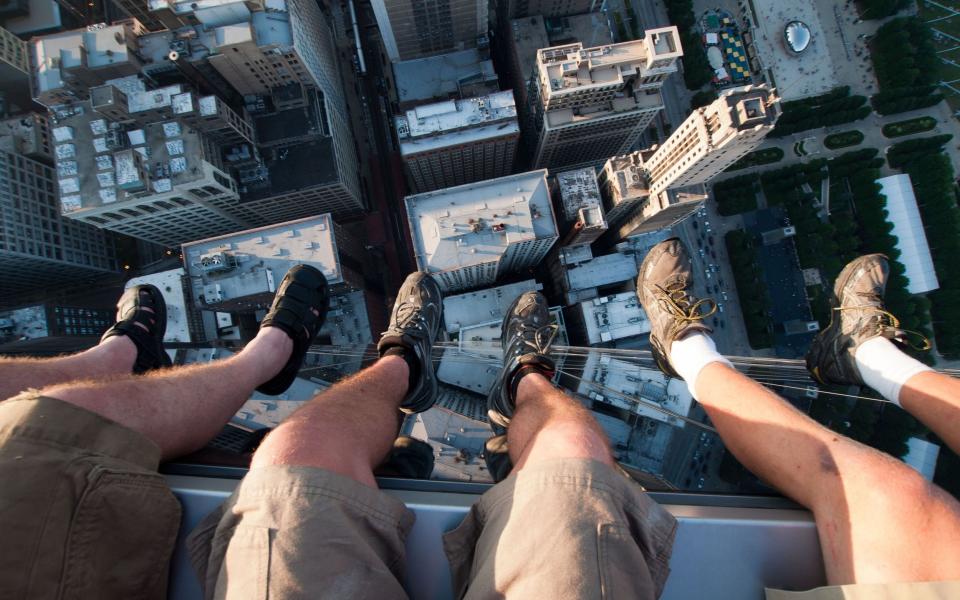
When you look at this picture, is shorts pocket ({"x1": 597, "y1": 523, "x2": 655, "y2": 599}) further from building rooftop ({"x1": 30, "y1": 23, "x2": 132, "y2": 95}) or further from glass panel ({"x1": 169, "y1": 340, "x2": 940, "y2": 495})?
building rooftop ({"x1": 30, "y1": 23, "x2": 132, "y2": 95})

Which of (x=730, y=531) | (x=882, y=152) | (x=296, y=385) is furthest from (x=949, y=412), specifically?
(x=882, y=152)

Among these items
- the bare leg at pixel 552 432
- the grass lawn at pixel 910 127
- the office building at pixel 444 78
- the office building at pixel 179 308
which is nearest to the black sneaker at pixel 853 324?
the bare leg at pixel 552 432

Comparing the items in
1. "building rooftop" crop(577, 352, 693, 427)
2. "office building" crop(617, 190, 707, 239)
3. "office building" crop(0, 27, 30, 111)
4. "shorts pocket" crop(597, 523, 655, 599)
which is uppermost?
"office building" crop(0, 27, 30, 111)

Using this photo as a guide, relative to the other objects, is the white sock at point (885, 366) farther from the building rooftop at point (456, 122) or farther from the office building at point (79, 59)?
the office building at point (79, 59)

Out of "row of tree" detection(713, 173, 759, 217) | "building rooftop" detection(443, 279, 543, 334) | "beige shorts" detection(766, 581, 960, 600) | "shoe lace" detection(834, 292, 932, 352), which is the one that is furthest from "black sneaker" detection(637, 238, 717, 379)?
"row of tree" detection(713, 173, 759, 217)

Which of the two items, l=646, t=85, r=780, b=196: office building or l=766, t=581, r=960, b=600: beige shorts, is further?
l=646, t=85, r=780, b=196: office building
